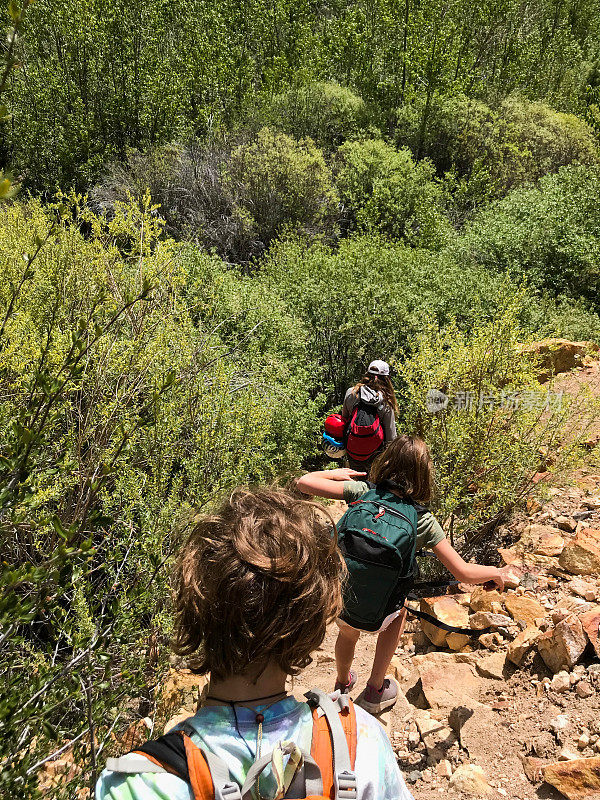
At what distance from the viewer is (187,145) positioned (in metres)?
13.2

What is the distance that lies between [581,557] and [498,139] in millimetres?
13972

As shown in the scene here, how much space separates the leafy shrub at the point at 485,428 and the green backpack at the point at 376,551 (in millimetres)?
1764

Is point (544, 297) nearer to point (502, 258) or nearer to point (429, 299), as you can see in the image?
point (502, 258)

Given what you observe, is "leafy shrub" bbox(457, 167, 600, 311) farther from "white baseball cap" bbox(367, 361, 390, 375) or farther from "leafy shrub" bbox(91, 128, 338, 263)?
"white baseball cap" bbox(367, 361, 390, 375)

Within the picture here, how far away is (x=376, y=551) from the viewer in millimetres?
2467

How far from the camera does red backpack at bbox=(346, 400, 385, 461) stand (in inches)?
173

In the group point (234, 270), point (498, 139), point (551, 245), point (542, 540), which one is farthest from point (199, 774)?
point (498, 139)

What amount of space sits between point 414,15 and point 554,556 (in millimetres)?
16180

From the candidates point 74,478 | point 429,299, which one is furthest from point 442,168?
point 74,478

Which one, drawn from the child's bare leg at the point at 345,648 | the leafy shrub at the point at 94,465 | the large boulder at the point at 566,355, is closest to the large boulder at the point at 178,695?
the leafy shrub at the point at 94,465

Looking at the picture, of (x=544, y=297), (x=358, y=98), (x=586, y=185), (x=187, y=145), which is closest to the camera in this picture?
(x=544, y=297)

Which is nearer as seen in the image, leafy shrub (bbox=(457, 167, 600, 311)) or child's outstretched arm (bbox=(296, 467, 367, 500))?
child's outstretched arm (bbox=(296, 467, 367, 500))

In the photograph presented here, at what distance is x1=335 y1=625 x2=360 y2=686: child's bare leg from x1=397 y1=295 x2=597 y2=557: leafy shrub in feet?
4.90

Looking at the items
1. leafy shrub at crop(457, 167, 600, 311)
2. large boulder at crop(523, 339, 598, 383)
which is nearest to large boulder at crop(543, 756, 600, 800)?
large boulder at crop(523, 339, 598, 383)
